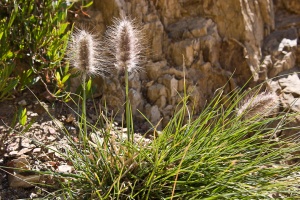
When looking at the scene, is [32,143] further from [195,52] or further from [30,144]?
[195,52]

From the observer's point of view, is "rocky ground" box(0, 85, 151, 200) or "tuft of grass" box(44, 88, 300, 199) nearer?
"tuft of grass" box(44, 88, 300, 199)

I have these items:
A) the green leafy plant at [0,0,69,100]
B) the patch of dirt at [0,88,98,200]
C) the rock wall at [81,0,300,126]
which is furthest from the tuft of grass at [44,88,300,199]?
the rock wall at [81,0,300,126]

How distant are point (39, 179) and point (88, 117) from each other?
30.9 inches

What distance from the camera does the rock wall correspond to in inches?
140

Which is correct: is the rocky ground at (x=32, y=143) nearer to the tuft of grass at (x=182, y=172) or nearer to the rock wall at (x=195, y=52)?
the tuft of grass at (x=182, y=172)

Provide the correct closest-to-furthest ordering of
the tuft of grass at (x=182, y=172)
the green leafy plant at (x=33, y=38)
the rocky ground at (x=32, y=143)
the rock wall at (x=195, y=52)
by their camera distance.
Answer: the tuft of grass at (x=182, y=172) < the rocky ground at (x=32, y=143) < the green leafy plant at (x=33, y=38) < the rock wall at (x=195, y=52)

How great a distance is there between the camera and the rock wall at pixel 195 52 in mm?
3557

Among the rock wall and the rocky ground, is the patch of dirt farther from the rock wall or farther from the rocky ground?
the rock wall

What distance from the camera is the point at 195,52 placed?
3.71 metres

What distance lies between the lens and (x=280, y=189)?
7.29ft

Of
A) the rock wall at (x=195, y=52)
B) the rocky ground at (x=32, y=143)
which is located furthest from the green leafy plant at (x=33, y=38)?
the rock wall at (x=195, y=52)

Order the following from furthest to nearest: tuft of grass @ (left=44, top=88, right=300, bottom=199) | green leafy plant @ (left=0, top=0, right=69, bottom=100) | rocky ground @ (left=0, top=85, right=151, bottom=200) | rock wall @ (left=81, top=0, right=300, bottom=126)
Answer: rock wall @ (left=81, top=0, right=300, bottom=126) → green leafy plant @ (left=0, top=0, right=69, bottom=100) → rocky ground @ (left=0, top=85, right=151, bottom=200) → tuft of grass @ (left=44, top=88, right=300, bottom=199)

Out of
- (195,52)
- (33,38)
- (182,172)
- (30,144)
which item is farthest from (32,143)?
(195,52)

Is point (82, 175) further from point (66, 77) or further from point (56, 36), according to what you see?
point (56, 36)
